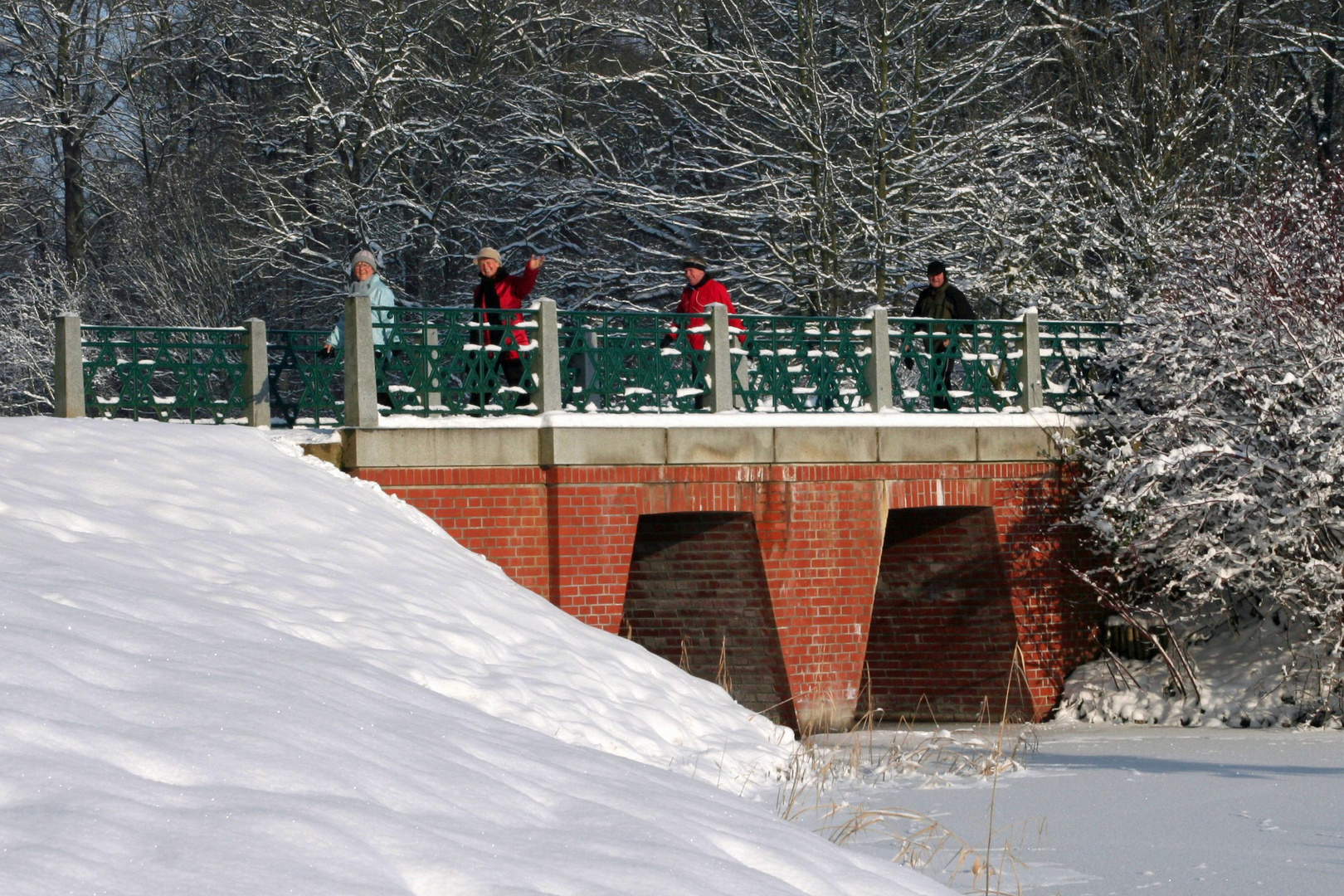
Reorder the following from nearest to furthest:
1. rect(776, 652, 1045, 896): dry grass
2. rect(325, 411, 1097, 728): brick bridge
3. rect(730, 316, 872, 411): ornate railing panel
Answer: rect(776, 652, 1045, 896): dry grass → rect(325, 411, 1097, 728): brick bridge → rect(730, 316, 872, 411): ornate railing panel

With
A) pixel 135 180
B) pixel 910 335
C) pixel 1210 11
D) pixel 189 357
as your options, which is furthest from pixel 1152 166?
pixel 135 180

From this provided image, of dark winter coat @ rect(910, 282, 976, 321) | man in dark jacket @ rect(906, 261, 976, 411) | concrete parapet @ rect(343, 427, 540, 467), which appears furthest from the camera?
dark winter coat @ rect(910, 282, 976, 321)

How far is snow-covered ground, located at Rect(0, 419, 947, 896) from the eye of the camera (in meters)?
3.46

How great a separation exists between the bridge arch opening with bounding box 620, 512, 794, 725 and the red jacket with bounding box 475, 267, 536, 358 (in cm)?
224

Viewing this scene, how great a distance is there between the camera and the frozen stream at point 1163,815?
262 inches

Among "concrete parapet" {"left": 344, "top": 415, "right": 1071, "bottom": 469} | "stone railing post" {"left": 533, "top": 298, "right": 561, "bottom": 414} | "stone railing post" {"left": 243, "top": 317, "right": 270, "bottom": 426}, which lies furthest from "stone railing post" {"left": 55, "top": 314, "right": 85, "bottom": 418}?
"stone railing post" {"left": 533, "top": 298, "right": 561, "bottom": 414}

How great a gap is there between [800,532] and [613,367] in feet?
6.82

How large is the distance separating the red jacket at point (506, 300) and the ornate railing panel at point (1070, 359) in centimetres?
511

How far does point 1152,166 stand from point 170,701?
16752 millimetres

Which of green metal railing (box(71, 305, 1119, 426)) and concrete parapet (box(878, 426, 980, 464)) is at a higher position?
→ green metal railing (box(71, 305, 1119, 426))

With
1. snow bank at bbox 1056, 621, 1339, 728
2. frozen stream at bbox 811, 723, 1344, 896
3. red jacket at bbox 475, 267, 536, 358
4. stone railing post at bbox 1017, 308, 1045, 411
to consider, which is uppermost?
red jacket at bbox 475, 267, 536, 358

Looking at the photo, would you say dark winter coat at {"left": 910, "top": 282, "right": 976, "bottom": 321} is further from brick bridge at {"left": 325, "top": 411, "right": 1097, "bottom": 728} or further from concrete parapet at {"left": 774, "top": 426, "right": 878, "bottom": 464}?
concrete parapet at {"left": 774, "top": 426, "right": 878, "bottom": 464}

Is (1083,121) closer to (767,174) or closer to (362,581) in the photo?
(767,174)

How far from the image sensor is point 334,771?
409cm
